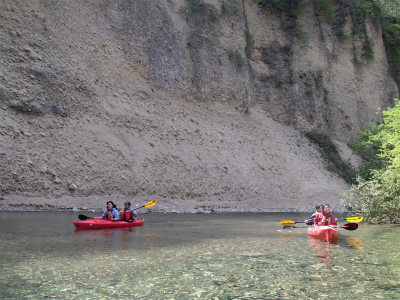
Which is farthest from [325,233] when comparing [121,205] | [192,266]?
[121,205]

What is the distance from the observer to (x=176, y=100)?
25.7 metres

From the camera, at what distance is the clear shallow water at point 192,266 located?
200 inches

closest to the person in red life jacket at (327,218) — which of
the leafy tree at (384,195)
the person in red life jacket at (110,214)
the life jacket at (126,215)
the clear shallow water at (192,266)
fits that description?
the clear shallow water at (192,266)

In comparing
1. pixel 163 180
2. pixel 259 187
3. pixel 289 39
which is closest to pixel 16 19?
pixel 163 180

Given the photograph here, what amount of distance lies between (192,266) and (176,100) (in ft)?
65.3

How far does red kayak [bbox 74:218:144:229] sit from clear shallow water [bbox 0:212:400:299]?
670 mm

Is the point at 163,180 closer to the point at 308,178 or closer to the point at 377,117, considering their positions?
the point at 308,178

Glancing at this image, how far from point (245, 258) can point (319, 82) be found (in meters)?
28.3

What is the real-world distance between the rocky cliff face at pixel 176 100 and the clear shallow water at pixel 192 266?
913 centimetres

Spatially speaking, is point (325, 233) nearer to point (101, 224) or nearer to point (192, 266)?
point (192, 266)

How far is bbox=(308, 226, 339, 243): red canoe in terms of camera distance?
9.91m

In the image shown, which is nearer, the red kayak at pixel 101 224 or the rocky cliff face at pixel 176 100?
the red kayak at pixel 101 224

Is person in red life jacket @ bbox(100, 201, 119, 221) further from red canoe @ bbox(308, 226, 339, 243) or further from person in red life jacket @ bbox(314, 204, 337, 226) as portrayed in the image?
person in red life jacket @ bbox(314, 204, 337, 226)

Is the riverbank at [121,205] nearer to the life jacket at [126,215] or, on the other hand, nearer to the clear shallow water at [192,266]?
the life jacket at [126,215]
